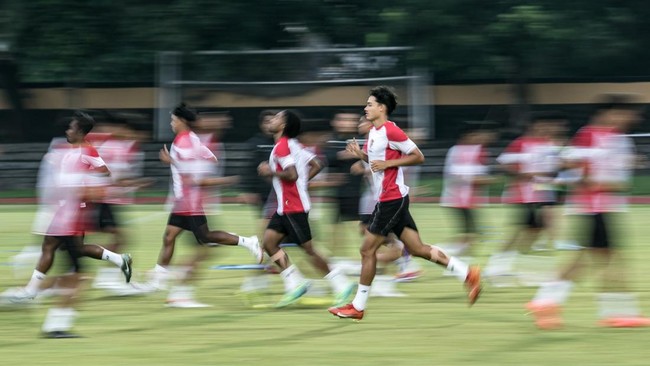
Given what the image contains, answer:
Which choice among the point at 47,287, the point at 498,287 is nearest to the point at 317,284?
the point at 498,287

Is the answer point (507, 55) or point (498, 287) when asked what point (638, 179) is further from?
point (498, 287)

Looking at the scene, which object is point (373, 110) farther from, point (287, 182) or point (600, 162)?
point (600, 162)

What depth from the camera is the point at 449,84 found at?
35688 mm

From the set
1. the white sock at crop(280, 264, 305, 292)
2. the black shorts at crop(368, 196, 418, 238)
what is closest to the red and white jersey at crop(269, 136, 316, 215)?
the white sock at crop(280, 264, 305, 292)

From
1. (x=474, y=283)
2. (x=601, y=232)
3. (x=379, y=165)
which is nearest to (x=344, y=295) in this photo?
(x=474, y=283)

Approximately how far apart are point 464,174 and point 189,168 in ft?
12.2

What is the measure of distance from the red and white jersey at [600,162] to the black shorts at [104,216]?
5.00 meters

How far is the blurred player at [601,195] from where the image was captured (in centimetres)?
948

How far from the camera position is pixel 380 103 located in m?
10.2

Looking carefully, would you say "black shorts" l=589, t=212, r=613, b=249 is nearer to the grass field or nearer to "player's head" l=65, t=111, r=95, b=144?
the grass field

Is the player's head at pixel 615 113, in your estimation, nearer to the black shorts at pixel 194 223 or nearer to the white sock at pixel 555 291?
the white sock at pixel 555 291

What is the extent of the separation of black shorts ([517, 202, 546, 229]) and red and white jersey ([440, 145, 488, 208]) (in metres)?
0.73

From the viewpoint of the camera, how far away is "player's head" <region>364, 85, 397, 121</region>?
33.4 ft

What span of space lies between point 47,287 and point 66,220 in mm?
2011
